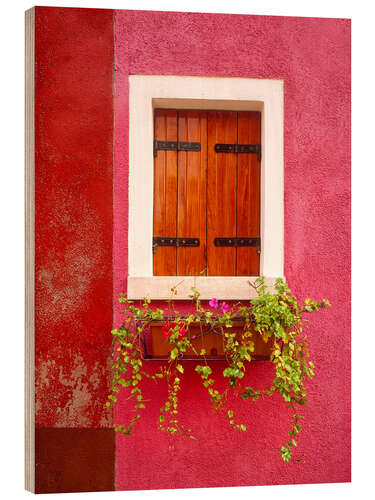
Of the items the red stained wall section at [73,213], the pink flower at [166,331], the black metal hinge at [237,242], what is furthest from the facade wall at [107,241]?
the pink flower at [166,331]

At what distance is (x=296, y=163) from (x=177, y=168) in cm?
84

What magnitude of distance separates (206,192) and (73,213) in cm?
95

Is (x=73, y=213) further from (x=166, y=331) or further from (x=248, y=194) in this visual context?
(x=248, y=194)

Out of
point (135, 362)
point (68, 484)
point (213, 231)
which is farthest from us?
point (213, 231)

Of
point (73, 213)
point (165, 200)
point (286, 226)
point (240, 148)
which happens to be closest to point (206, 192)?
point (165, 200)

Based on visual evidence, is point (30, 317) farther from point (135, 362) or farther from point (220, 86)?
point (220, 86)

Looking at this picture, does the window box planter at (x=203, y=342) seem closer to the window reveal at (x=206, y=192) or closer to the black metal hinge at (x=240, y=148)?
the window reveal at (x=206, y=192)

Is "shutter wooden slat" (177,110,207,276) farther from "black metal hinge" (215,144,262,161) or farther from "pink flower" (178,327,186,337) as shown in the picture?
"pink flower" (178,327,186,337)

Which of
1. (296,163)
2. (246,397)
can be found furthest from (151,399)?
(296,163)

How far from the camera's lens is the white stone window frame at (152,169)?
2898mm

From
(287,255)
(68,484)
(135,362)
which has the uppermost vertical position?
(287,255)

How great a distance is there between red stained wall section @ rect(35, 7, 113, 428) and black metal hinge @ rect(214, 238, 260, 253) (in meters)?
0.79

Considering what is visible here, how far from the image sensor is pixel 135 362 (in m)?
2.72

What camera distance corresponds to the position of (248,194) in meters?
3.14
